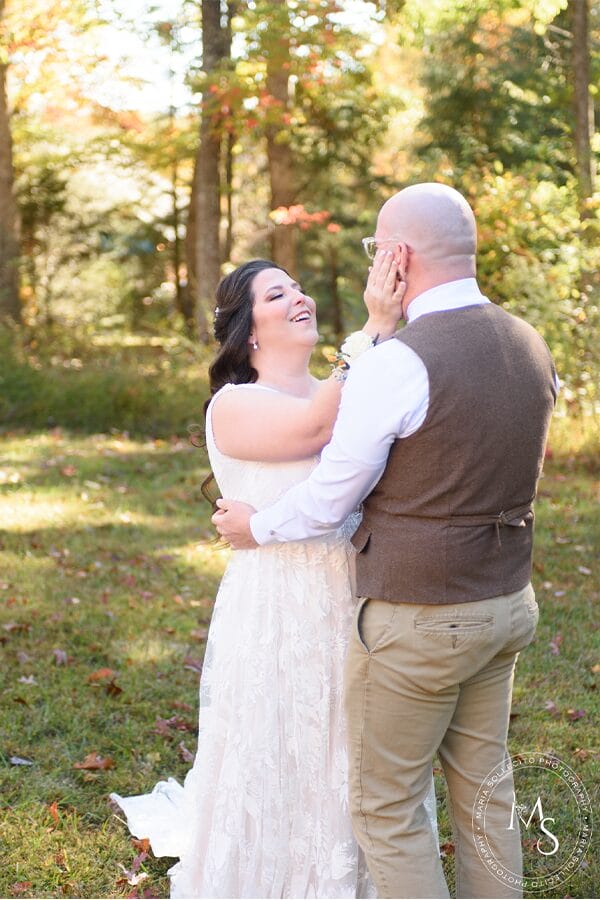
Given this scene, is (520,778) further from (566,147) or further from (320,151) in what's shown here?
(320,151)

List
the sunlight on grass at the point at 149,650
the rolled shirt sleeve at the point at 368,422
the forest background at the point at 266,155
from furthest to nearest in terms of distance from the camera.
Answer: the forest background at the point at 266,155, the sunlight on grass at the point at 149,650, the rolled shirt sleeve at the point at 368,422

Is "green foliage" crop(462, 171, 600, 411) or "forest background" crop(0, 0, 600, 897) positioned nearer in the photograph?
"forest background" crop(0, 0, 600, 897)

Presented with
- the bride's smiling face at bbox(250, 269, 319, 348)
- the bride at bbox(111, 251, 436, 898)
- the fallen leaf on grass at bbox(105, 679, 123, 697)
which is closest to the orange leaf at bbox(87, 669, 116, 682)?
the fallen leaf on grass at bbox(105, 679, 123, 697)

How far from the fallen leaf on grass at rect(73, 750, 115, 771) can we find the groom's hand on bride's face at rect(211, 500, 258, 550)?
162 cm

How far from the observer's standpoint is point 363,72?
15.6 meters

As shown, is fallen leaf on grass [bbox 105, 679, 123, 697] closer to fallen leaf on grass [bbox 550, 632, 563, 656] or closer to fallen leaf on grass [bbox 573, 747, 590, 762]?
fallen leaf on grass [bbox 573, 747, 590, 762]

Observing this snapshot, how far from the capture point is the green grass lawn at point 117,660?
11.7 ft

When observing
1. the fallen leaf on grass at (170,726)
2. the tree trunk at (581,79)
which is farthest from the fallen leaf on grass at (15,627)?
the tree trunk at (581,79)

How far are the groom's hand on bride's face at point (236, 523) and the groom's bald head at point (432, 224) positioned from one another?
93 cm

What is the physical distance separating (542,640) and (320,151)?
13.9 metres

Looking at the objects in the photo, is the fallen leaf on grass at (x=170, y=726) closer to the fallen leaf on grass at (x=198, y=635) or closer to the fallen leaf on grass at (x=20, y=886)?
the fallen leaf on grass at (x=198, y=635)

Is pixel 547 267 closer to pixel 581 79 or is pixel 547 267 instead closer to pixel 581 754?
pixel 581 79

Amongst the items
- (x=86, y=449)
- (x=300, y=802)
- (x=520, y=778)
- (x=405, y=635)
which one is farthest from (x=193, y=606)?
(x=86, y=449)

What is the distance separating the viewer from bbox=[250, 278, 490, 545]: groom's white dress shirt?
7.38ft
